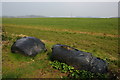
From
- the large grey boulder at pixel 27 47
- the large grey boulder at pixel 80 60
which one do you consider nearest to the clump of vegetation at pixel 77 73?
the large grey boulder at pixel 80 60

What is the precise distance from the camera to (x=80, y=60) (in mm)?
5867

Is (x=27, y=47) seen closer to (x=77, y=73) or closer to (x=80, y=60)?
(x=80, y=60)

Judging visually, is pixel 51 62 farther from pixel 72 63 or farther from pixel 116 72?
pixel 116 72

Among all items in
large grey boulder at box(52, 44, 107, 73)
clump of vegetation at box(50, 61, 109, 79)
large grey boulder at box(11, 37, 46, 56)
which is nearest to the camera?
clump of vegetation at box(50, 61, 109, 79)

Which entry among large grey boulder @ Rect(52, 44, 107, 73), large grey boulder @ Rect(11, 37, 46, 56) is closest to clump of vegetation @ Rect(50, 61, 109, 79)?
large grey boulder @ Rect(52, 44, 107, 73)

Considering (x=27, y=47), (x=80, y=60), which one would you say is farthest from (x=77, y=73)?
(x=27, y=47)

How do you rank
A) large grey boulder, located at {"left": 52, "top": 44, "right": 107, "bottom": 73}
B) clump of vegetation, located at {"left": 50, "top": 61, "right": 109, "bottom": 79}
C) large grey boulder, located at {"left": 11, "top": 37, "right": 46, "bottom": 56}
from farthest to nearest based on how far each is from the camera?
large grey boulder, located at {"left": 11, "top": 37, "right": 46, "bottom": 56} → large grey boulder, located at {"left": 52, "top": 44, "right": 107, "bottom": 73} → clump of vegetation, located at {"left": 50, "top": 61, "right": 109, "bottom": 79}

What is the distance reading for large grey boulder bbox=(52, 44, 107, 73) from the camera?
5697mm

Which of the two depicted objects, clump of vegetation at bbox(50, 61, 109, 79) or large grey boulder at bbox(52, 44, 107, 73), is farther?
large grey boulder at bbox(52, 44, 107, 73)

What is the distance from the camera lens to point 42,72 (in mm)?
5848

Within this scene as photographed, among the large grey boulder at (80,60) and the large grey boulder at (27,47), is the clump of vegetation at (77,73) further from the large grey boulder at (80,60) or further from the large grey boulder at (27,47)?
the large grey boulder at (27,47)

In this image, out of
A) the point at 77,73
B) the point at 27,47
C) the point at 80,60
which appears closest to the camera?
the point at 77,73

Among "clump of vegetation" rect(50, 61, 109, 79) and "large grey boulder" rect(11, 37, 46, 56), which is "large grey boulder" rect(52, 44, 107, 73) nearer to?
"clump of vegetation" rect(50, 61, 109, 79)

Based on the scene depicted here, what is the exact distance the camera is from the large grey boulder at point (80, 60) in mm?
5697
